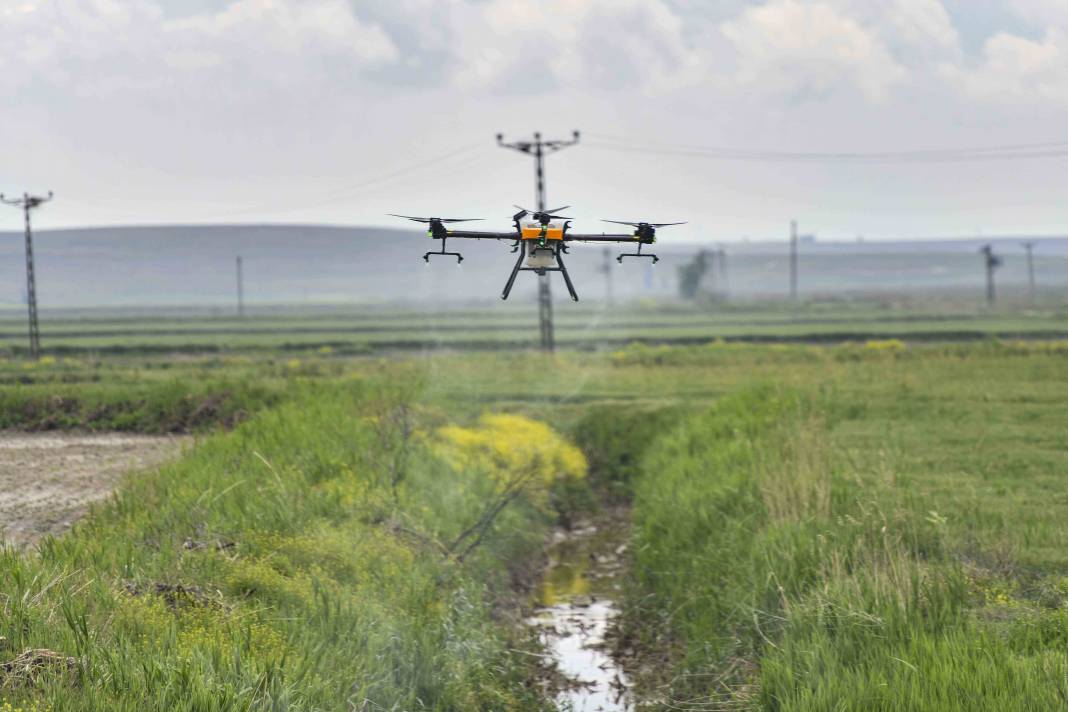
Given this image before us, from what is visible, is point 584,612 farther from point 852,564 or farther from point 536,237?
point 536,237

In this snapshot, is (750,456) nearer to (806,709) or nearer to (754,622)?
(754,622)

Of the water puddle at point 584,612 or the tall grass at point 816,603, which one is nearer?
the tall grass at point 816,603

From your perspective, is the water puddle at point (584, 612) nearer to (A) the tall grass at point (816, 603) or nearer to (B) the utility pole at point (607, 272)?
(A) the tall grass at point (816, 603)

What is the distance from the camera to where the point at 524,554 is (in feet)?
87.8

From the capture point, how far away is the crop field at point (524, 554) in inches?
512

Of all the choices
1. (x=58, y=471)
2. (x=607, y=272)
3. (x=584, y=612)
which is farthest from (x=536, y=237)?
(x=607, y=272)

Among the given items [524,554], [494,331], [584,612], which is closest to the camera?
[584,612]

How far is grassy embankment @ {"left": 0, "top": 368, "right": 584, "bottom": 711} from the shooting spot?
12188mm

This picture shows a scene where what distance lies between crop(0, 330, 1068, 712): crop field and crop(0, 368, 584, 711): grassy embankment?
0.06 m

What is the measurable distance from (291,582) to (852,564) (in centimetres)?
799

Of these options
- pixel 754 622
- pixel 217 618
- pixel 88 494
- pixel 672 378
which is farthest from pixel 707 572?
pixel 672 378

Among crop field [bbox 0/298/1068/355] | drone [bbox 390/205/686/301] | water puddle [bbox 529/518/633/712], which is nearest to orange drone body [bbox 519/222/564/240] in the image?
drone [bbox 390/205/686/301]

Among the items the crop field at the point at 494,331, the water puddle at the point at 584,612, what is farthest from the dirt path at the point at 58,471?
the crop field at the point at 494,331

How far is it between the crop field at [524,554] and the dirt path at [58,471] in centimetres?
129
